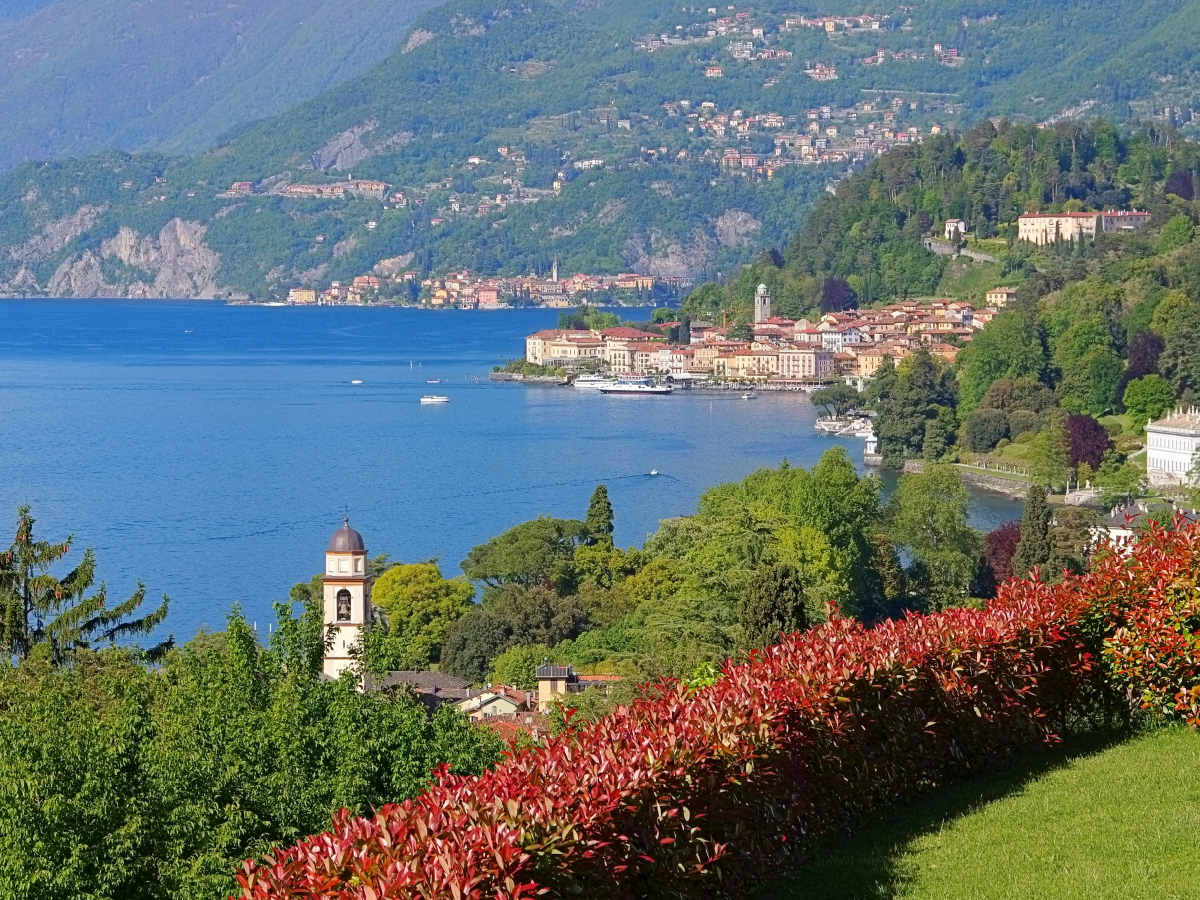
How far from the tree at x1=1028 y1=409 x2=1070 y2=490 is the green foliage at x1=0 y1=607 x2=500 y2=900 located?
29.2m

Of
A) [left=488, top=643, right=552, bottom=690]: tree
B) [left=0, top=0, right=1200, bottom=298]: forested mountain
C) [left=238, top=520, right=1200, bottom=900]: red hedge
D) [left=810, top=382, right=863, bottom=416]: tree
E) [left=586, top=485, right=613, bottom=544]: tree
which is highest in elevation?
[left=0, top=0, right=1200, bottom=298]: forested mountain

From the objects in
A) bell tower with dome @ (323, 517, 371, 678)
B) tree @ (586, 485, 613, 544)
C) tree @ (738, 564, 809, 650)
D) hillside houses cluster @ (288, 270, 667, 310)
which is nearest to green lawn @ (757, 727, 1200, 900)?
tree @ (738, 564, 809, 650)

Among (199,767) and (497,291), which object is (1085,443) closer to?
(199,767)

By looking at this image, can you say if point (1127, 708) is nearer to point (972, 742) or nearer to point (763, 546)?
point (972, 742)

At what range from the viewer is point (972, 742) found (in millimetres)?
5309

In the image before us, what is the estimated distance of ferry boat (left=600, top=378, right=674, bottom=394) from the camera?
64.2 metres

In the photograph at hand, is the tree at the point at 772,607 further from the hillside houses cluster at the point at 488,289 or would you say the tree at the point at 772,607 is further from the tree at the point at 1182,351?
the hillside houses cluster at the point at 488,289

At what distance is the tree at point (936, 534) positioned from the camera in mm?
23281

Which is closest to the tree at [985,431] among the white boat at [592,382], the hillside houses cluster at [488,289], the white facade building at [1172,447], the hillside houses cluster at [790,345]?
the white facade building at [1172,447]

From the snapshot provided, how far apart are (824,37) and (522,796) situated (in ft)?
606

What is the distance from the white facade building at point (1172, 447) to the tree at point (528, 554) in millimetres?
14498

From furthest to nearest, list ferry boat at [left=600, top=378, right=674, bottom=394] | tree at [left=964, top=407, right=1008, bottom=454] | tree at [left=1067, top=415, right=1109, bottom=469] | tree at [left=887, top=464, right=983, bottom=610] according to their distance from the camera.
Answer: ferry boat at [left=600, top=378, right=674, bottom=394] < tree at [left=964, top=407, right=1008, bottom=454] < tree at [left=1067, top=415, right=1109, bottom=469] < tree at [left=887, top=464, right=983, bottom=610]

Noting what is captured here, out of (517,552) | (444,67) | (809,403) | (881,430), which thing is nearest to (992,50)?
(444,67)

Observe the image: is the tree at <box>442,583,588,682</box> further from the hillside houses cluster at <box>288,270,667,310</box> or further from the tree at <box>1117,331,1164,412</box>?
the hillside houses cluster at <box>288,270,667,310</box>
